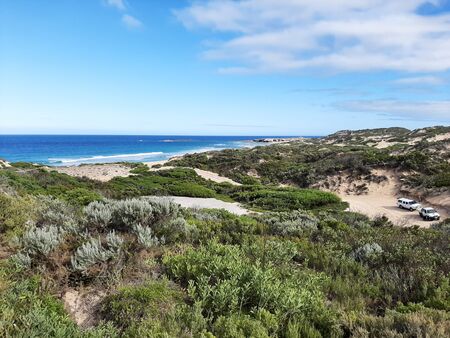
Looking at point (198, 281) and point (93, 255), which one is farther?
point (93, 255)

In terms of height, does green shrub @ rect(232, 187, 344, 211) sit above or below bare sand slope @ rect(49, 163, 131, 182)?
below

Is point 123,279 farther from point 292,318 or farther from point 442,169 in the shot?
point 442,169

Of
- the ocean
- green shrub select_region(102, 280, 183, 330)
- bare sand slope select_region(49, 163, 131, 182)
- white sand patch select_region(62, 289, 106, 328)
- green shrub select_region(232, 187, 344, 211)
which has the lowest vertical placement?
the ocean

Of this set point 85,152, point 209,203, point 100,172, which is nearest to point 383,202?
point 209,203

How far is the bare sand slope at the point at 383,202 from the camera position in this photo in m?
23.6

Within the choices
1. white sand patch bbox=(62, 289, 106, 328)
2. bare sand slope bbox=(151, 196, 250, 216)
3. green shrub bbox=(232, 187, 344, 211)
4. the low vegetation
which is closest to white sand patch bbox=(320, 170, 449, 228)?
green shrub bbox=(232, 187, 344, 211)

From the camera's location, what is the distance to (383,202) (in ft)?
95.0

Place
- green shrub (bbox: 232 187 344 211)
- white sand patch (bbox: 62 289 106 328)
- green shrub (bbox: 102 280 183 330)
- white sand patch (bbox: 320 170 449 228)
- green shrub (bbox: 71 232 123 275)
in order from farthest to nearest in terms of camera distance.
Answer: green shrub (bbox: 232 187 344 211)
white sand patch (bbox: 320 170 449 228)
green shrub (bbox: 71 232 123 275)
white sand patch (bbox: 62 289 106 328)
green shrub (bbox: 102 280 183 330)

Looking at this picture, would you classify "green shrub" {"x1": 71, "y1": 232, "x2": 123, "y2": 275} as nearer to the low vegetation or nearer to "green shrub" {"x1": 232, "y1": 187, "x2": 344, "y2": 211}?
the low vegetation

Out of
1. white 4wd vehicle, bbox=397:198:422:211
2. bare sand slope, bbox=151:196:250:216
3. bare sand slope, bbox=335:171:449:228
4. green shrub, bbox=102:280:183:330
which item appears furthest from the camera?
white 4wd vehicle, bbox=397:198:422:211

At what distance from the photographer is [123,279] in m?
4.96

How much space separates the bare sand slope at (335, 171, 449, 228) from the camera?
23.6 metres

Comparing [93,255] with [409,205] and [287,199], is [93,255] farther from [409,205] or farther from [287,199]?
[409,205]

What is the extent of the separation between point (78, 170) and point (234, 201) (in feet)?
67.9
